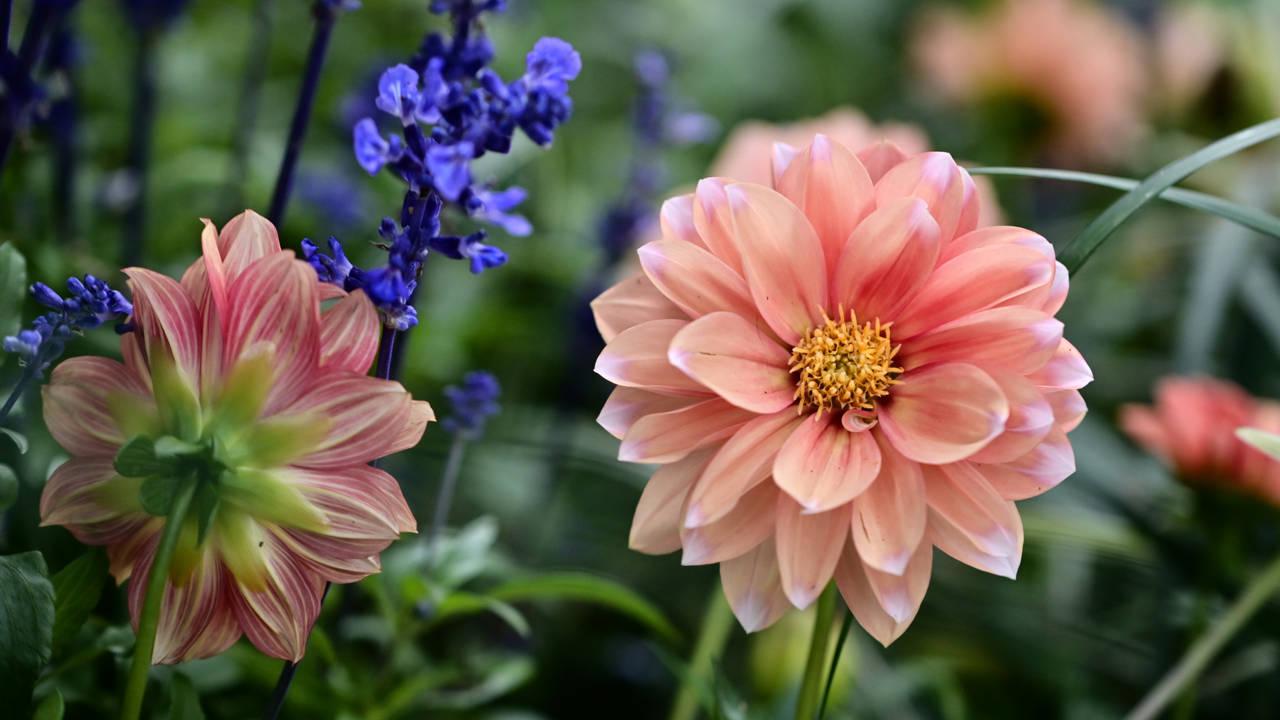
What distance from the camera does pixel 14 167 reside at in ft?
1.56

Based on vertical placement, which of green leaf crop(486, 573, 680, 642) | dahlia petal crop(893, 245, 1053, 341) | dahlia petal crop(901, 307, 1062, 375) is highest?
dahlia petal crop(893, 245, 1053, 341)

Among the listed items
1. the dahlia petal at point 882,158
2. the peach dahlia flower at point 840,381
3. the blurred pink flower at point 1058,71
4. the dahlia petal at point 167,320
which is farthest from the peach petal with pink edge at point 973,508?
the blurred pink flower at point 1058,71

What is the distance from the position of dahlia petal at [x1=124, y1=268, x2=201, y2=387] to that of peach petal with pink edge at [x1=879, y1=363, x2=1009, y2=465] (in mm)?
197

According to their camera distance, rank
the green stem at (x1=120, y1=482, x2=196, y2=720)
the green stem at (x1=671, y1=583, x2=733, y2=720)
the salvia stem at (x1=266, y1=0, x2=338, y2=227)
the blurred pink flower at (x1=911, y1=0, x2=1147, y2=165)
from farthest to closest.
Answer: the blurred pink flower at (x1=911, y1=0, x2=1147, y2=165)
the green stem at (x1=671, y1=583, x2=733, y2=720)
the salvia stem at (x1=266, y1=0, x2=338, y2=227)
the green stem at (x1=120, y1=482, x2=196, y2=720)

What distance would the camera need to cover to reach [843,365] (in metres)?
0.33

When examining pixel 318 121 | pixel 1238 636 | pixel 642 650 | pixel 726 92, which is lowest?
pixel 642 650

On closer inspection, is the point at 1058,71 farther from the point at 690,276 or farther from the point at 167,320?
the point at 167,320

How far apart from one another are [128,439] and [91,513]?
0.08 feet

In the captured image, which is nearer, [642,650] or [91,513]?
[91,513]

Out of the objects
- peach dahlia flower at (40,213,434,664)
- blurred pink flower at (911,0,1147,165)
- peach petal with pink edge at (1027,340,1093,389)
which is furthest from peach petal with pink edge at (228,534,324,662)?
blurred pink flower at (911,0,1147,165)

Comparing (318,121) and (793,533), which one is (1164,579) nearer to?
(793,533)

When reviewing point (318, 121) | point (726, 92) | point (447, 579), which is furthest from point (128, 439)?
point (726, 92)

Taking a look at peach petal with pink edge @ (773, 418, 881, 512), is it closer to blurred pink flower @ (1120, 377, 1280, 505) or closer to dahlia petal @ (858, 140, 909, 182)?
dahlia petal @ (858, 140, 909, 182)

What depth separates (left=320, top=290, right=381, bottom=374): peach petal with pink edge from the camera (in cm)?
29
